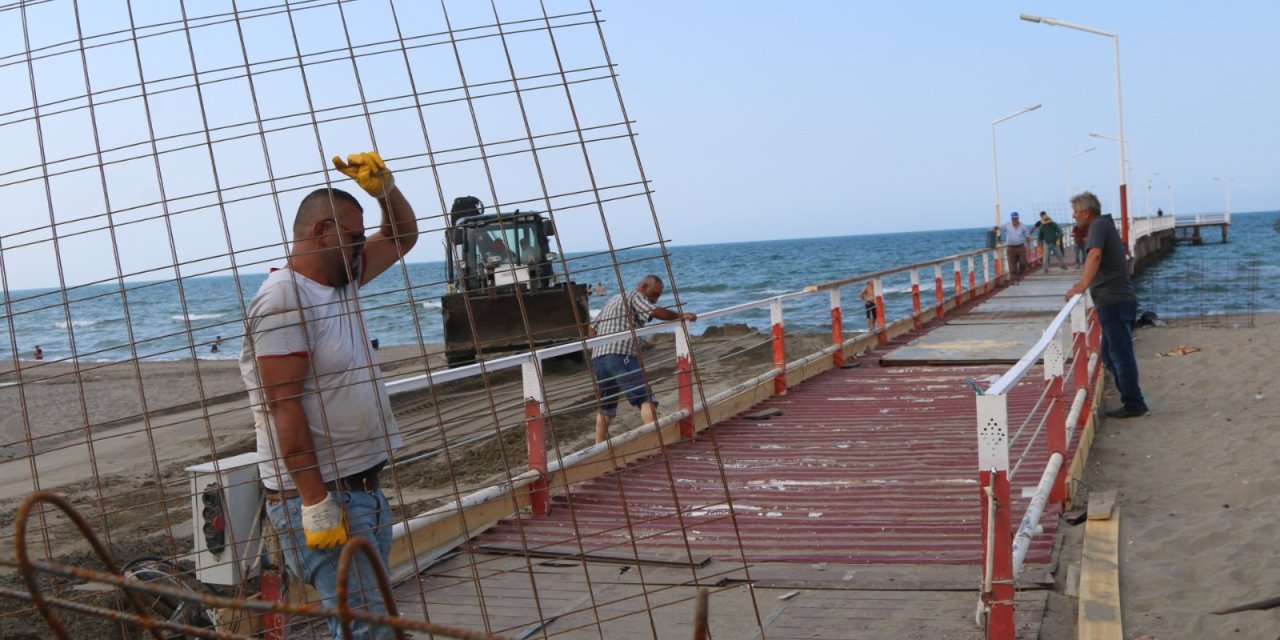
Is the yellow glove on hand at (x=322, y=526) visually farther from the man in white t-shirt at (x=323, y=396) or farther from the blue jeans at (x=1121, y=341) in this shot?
the blue jeans at (x=1121, y=341)

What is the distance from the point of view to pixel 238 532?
13.5 feet

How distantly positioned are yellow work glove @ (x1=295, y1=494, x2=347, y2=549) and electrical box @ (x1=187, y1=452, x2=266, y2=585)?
0.93 m

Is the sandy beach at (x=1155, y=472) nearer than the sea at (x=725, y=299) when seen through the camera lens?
Yes

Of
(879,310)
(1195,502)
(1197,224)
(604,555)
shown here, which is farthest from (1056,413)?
(1197,224)

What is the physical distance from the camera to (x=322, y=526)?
125 inches

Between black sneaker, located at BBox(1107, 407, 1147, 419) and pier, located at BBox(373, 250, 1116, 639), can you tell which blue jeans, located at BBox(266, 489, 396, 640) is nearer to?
pier, located at BBox(373, 250, 1116, 639)

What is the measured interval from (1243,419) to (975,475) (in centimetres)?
397

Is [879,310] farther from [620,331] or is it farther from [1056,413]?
[1056,413]

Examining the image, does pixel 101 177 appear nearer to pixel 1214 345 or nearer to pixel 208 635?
pixel 208 635

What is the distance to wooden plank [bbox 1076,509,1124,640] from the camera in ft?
14.5

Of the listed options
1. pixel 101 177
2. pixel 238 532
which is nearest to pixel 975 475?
pixel 238 532

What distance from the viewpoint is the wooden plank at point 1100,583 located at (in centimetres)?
442

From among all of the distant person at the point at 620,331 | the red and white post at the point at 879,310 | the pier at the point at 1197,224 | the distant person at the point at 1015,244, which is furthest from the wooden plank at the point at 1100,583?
the pier at the point at 1197,224

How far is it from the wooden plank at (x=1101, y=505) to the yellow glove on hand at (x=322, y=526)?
4630mm
